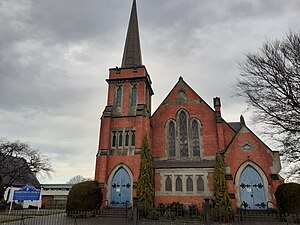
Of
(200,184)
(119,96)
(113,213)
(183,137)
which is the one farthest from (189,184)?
(119,96)

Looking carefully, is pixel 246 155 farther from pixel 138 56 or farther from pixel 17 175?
pixel 17 175

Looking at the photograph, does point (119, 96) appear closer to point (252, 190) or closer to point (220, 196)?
point (220, 196)

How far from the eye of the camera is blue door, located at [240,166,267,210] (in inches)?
802

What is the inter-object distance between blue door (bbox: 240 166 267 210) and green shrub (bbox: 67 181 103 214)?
12.5 meters

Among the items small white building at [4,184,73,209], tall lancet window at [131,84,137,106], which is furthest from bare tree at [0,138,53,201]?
tall lancet window at [131,84,137,106]

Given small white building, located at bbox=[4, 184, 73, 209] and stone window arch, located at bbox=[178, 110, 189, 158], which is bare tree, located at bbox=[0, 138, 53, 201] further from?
stone window arch, located at bbox=[178, 110, 189, 158]

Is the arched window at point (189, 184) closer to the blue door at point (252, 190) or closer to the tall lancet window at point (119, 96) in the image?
the blue door at point (252, 190)

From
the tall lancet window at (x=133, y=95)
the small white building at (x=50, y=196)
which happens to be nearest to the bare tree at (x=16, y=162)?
the small white building at (x=50, y=196)

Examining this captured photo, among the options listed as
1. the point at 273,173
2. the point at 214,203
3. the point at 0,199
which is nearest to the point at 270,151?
the point at 273,173

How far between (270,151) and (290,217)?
236 inches

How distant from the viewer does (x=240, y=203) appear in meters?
20.6

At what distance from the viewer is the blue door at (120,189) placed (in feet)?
70.6

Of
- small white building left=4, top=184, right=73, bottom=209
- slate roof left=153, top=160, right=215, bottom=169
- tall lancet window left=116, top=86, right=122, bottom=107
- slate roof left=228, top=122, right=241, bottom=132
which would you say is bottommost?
small white building left=4, top=184, right=73, bottom=209

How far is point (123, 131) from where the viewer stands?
2392 centimetres
